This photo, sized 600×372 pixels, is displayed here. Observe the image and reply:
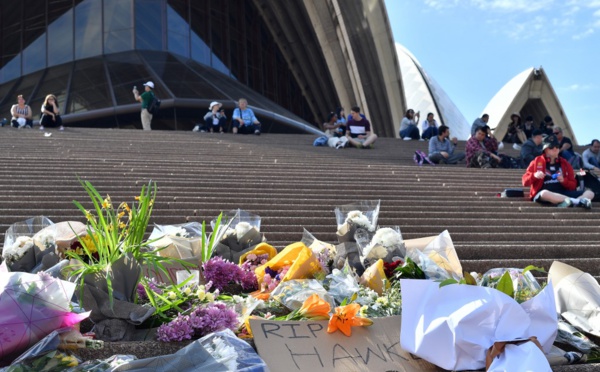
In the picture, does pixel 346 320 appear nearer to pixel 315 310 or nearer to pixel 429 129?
pixel 315 310

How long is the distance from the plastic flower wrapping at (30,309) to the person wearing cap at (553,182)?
5.47 m

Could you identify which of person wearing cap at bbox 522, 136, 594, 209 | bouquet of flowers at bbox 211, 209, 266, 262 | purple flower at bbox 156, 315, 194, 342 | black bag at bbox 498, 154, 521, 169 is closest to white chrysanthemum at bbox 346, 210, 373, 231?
bouquet of flowers at bbox 211, 209, 266, 262

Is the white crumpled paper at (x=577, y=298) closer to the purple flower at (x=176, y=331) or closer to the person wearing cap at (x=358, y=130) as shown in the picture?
the purple flower at (x=176, y=331)

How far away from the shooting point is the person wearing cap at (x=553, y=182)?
716 centimetres

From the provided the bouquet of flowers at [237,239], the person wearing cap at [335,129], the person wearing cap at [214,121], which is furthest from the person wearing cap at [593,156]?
the bouquet of flowers at [237,239]

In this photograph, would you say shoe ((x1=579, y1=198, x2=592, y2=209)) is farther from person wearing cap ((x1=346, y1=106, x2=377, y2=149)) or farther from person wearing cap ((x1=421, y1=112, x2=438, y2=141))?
person wearing cap ((x1=421, y1=112, x2=438, y2=141))

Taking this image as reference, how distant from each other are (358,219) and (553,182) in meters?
3.85

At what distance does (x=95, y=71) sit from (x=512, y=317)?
724 inches

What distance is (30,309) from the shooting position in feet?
8.74

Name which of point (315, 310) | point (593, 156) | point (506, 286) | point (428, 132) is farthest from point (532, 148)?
point (315, 310)

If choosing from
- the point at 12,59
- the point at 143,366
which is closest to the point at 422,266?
the point at 143,366

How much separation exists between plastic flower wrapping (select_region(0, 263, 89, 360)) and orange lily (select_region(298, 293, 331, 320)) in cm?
88

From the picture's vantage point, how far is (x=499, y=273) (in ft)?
11.5

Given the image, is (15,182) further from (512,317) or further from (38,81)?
(38,81)
